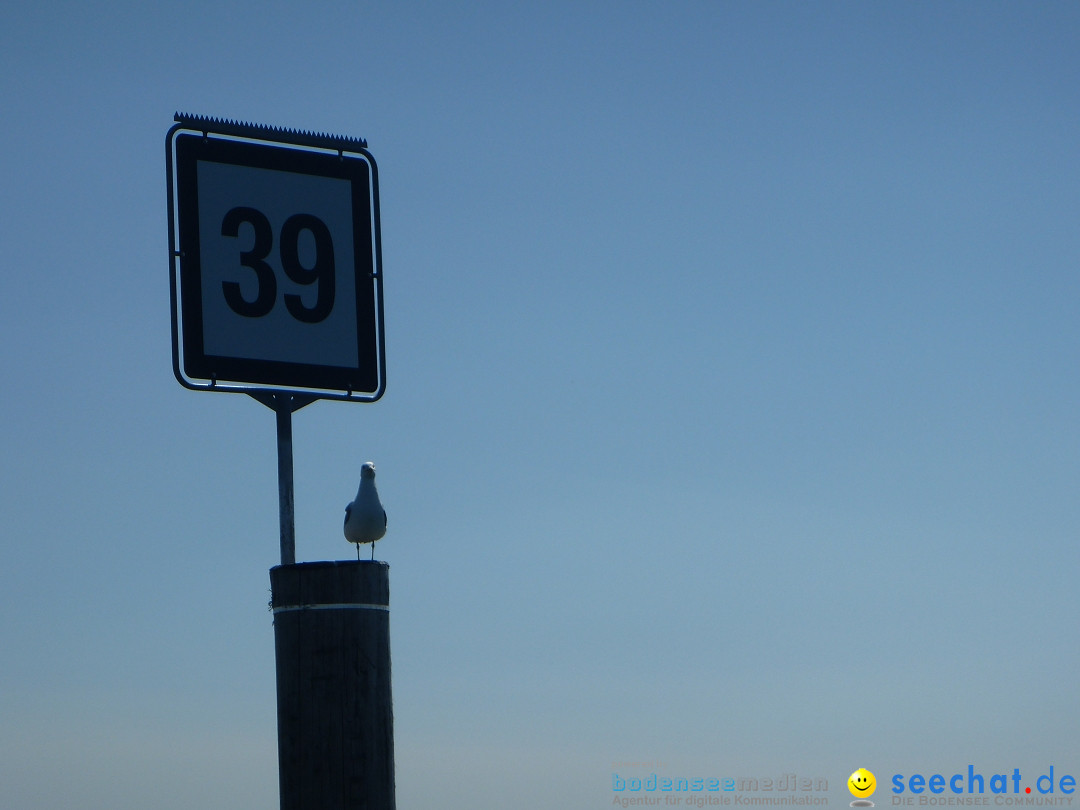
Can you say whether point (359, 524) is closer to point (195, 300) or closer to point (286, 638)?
point (195, 300)

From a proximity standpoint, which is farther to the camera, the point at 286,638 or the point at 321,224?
the point at 321,224

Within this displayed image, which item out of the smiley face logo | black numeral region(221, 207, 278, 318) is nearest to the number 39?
black numeral region(221, 207, 278, 318)

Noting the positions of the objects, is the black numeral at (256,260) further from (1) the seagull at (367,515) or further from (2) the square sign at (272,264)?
A: (1) the seagull at (367,515)

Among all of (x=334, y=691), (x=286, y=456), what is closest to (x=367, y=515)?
(x=286, y=456)

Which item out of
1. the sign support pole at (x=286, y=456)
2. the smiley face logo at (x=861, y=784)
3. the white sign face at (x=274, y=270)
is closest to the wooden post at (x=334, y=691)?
the sign support pole at (x=286, y=456)

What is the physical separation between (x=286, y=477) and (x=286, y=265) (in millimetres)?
1007

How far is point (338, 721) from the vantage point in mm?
4605

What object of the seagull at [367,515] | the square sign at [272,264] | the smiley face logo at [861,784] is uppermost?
the square sign at [272,264]

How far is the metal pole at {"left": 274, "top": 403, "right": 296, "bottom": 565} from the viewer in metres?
5.47

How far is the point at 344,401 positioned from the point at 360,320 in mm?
385

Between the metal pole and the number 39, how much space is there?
46 cm

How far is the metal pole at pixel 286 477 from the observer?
5473mm

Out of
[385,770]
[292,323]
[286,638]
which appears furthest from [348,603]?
[292,323]

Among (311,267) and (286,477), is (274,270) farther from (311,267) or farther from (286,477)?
(286,477)
